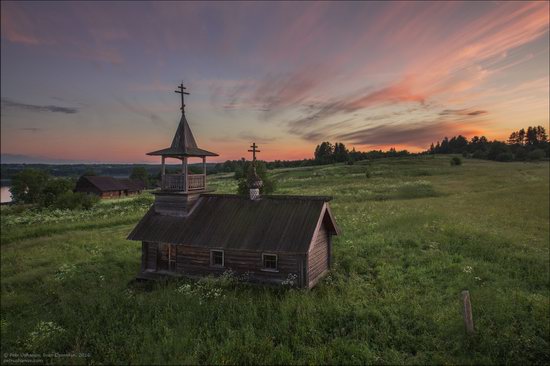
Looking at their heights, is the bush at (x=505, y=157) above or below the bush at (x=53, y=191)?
above

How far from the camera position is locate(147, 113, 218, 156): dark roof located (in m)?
18.5

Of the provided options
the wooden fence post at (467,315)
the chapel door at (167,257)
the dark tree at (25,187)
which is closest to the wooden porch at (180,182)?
the chapel door at (167,257)

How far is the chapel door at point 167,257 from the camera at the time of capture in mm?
17875

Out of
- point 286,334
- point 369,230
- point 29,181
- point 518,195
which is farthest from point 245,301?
point 29,181

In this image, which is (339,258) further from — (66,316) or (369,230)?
(66,316)

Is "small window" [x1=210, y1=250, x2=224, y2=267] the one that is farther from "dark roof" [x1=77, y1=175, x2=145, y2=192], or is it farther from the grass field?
"dark roof" [x1=77, y1=175, x2=145, y2=192]

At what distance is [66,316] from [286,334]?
930 cm

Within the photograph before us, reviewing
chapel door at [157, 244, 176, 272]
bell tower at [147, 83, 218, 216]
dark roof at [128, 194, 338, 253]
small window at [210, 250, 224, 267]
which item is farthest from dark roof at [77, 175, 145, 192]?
small window at [210, 250, 224, 267]

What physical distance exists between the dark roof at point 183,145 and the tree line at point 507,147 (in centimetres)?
12002

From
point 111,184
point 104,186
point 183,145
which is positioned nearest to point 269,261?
point 183,145

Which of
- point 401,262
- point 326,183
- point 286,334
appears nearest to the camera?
point 286,334

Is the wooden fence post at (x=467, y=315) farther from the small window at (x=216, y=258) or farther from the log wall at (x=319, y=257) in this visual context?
the small window at (x=216, y=258)

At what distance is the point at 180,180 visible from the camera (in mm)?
18578

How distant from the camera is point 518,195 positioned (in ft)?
138
